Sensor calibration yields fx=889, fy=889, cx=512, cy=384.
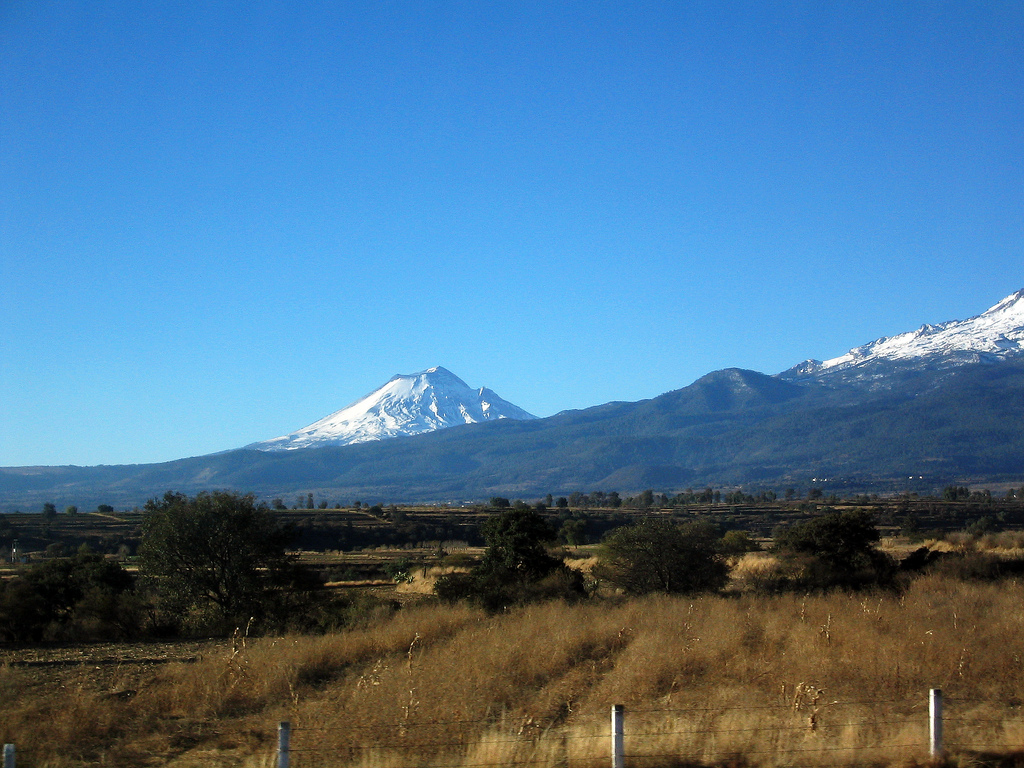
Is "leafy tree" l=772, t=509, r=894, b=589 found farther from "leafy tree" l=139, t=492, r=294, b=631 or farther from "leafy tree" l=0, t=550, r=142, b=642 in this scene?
"leafy tree" l=0, t=550, r=142, b=642

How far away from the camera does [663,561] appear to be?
28969 millimetres

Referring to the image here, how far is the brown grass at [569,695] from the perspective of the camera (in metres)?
9.71

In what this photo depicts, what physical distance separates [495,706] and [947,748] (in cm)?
538

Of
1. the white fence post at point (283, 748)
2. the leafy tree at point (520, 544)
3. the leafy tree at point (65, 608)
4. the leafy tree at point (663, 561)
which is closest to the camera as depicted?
the white fence post at point (283, 748)

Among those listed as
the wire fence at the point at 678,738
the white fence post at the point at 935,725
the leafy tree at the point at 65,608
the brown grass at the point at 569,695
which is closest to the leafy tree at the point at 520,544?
the brown grass at the point at 569,695

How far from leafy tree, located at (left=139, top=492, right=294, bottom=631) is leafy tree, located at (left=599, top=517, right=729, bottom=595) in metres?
11.4

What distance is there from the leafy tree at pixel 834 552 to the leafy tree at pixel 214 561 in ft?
55.3

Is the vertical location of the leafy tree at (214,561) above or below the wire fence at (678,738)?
above

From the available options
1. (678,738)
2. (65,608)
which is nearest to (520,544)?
(65,608)

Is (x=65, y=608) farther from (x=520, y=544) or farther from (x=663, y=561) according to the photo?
(x=663, y=561)

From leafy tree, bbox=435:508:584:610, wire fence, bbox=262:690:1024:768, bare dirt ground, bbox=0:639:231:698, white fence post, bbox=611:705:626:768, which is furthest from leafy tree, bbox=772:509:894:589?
white fence post, bbox=611:705:626:768

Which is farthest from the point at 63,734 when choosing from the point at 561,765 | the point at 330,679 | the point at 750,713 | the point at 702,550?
the point at 702,550

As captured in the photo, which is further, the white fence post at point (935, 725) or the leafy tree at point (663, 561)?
the leafy tree at point (663, 561)

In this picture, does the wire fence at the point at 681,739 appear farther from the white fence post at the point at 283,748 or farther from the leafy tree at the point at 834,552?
the leafy tree at the point at 834,552
